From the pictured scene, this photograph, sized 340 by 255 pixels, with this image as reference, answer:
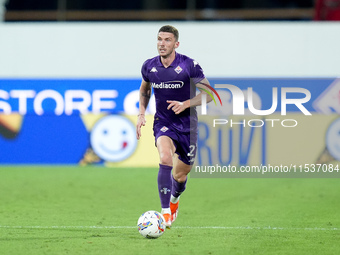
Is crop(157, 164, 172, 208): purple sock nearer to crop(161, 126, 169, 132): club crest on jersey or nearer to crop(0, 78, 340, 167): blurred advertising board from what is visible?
crop(161, 126, 169, 132): club crest on jersey

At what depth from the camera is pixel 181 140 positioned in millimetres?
7395

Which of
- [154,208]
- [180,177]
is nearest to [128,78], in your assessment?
[154,208]

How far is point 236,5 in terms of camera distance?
1662cm

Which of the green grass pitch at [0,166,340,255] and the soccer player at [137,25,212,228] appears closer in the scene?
the green grass pitch at [0,166,340,255]

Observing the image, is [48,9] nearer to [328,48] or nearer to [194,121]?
[328,48]

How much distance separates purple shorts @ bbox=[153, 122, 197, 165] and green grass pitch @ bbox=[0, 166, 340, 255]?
76 centimetres

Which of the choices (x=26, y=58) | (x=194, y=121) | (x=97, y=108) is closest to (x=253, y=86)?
(x=97, y=108)

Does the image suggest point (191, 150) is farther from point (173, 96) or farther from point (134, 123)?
point (134, 123)

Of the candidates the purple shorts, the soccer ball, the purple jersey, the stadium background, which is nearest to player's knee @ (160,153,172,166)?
the purple shorts

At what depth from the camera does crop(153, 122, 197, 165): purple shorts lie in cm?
732

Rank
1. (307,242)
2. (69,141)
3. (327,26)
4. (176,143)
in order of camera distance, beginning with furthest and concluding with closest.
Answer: (327,26) < (69,141) < (176,143) < (307,242)

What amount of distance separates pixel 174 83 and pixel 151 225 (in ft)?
5.03

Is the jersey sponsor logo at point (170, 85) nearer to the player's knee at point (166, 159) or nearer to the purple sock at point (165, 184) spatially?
the player's knee at point (166, 159)

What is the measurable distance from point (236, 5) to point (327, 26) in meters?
2.29
